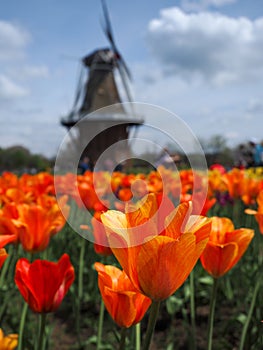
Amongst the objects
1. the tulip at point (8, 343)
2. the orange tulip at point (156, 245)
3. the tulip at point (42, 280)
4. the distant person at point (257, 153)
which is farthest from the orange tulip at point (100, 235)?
the distant person at point (257, 153)

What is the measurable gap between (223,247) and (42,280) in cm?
54

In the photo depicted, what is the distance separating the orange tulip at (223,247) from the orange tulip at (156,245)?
485mm

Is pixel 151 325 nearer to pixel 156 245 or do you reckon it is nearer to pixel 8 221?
pixel 156 245

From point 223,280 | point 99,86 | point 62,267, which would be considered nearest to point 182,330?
point 223,280

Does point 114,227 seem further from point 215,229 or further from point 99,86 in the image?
point 99,86

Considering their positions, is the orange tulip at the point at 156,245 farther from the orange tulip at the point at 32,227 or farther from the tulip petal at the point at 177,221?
the orange tulip at the point at 32,227

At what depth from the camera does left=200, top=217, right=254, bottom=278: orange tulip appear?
1.35 meters

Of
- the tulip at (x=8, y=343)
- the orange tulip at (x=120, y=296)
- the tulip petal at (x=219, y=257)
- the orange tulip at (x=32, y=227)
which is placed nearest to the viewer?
the orange tulip at (x=120, y=296)

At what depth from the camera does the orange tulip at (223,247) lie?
1349mm


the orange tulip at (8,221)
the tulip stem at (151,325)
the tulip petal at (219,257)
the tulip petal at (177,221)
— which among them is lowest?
the tulip stem at (151,325)

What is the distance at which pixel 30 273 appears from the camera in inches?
49.1

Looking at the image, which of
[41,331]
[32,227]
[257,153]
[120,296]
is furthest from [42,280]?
[257,153]

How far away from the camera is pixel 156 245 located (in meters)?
0.83

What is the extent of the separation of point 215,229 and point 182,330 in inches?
84.3
